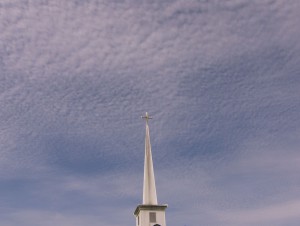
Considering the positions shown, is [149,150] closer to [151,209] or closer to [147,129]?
[147,129]

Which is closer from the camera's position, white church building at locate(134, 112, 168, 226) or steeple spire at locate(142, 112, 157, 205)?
white church building at locate(134, 112, 168, 226)

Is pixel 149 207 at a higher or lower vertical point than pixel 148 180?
lower

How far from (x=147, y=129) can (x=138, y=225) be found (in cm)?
1252

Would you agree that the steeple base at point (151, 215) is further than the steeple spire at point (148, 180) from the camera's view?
No

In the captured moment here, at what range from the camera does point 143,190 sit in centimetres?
5744

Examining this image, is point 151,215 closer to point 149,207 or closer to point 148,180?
point 149,207

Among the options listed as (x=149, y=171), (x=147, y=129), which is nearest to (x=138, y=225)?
(x=149, y=171)

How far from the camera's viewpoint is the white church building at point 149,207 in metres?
54.4

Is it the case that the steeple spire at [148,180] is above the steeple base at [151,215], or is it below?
above

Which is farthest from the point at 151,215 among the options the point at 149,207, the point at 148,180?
the point at 148,180

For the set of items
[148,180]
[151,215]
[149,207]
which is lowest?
[151,215]

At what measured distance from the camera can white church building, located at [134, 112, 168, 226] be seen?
5444 centimetres

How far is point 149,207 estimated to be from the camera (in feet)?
181

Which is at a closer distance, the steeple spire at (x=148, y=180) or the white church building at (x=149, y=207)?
the white church building at (x=149, y=207)
